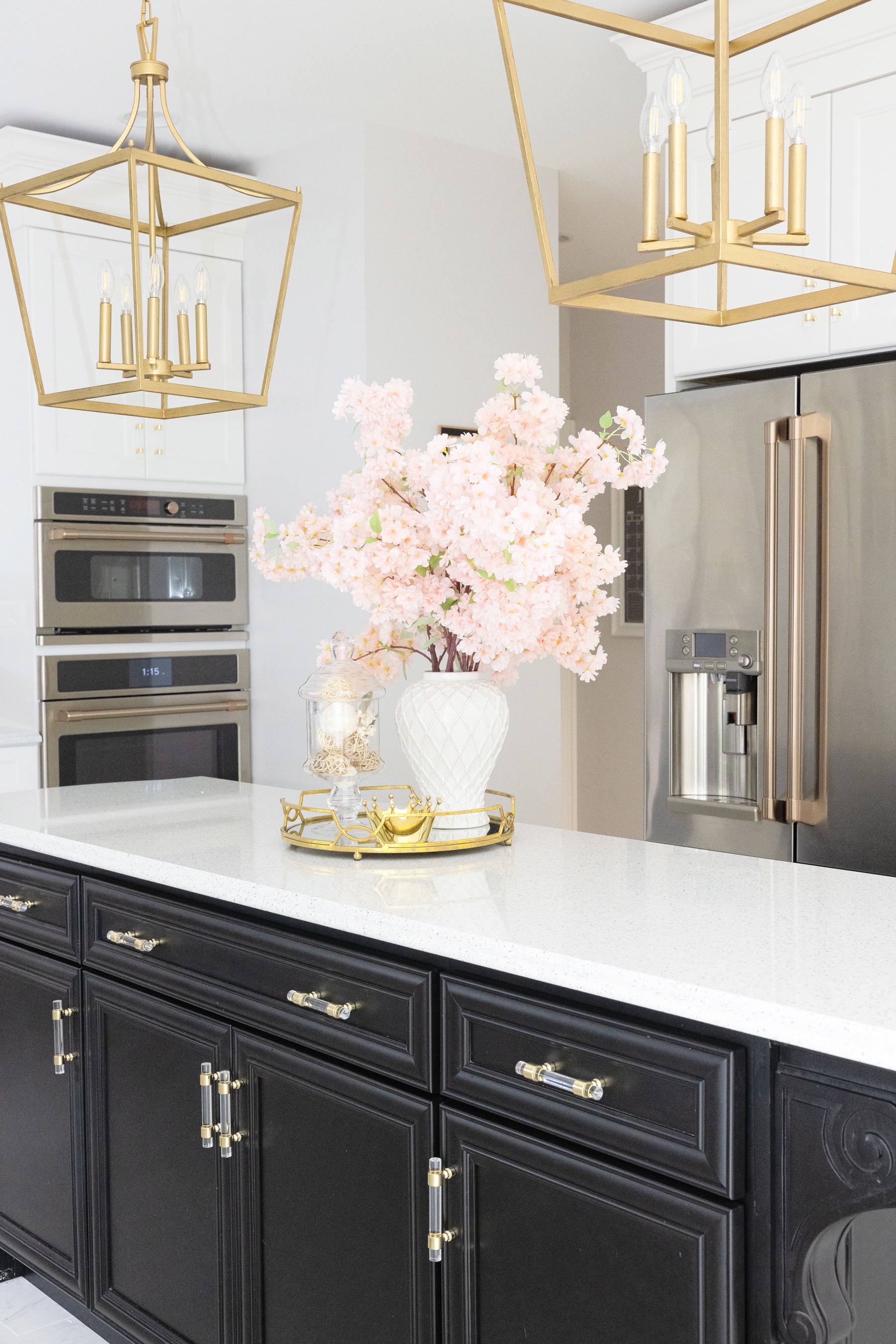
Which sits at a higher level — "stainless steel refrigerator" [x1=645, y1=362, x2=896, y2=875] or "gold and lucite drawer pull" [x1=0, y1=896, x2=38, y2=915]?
"stainless steel refrigerator" [x1=645, y1=362, x2=896, y2=875]

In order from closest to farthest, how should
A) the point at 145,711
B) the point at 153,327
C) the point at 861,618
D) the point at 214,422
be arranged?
the point at 153,327, the point at 861,618, the point at 145,711, the point at 214,422

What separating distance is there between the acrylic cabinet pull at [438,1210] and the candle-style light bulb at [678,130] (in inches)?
43.2

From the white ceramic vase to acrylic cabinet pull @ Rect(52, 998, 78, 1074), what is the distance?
0.74 meters

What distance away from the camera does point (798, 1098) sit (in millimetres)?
1198

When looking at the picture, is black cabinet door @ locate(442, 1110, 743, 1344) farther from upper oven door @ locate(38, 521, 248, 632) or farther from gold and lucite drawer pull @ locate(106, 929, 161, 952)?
upper oven door @ locate(38, 521, 248, 632)

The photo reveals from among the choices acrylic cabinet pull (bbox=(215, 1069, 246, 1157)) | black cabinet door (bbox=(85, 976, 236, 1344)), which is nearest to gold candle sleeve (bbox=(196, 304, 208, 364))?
black cabinet door (bbox=(85, 976, 236, 1344))

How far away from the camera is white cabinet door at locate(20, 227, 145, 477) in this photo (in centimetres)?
380

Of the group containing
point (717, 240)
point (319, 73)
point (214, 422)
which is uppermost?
point (319, 73)

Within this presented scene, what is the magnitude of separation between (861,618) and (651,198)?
1609 millimetres

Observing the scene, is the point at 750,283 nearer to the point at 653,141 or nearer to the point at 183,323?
the point at 183,323

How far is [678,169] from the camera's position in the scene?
4.44 feet

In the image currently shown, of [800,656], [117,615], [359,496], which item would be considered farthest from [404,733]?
[117,615]

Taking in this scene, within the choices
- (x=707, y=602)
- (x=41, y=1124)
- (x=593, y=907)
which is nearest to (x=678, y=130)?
(x=593, y=907)

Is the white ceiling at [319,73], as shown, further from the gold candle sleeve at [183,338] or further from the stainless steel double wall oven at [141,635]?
the gold candle sleeve at [183,338]
